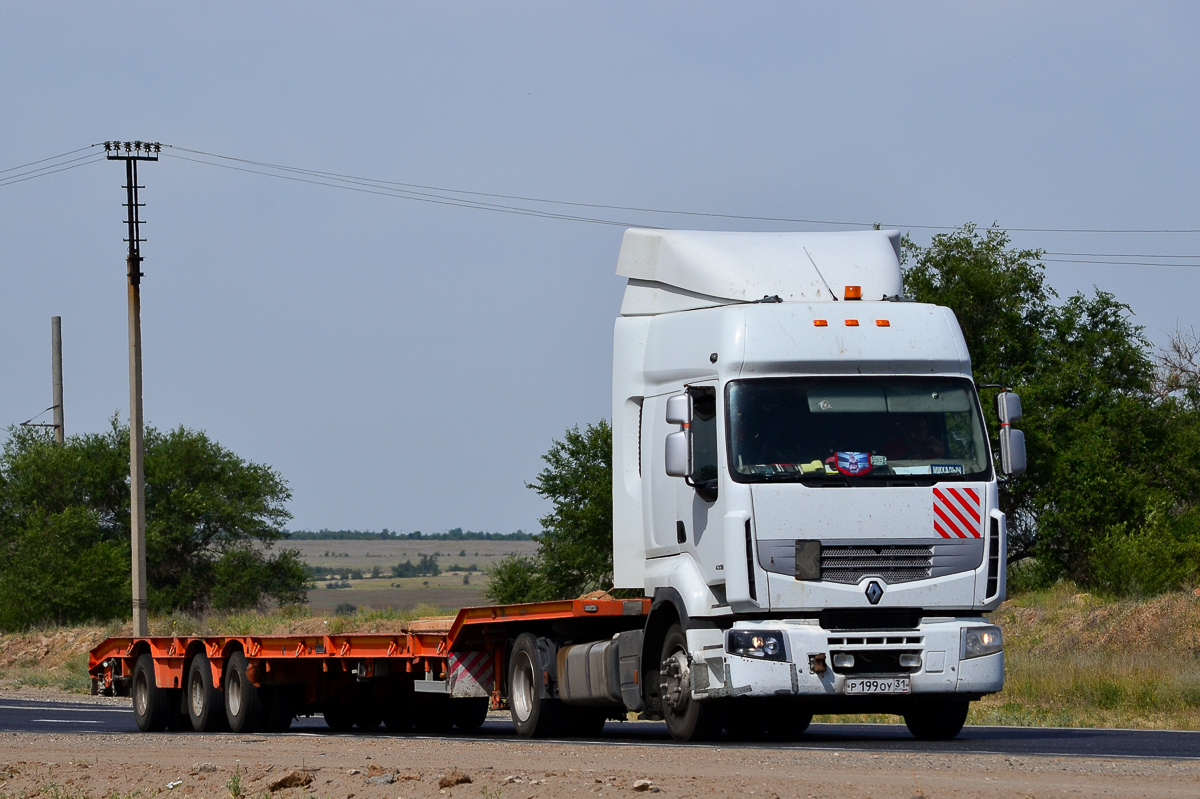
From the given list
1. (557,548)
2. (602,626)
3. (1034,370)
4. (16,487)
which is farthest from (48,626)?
(602,626)

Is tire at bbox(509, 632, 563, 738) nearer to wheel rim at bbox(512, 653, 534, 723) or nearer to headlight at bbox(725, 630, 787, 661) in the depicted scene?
wheel rim at bbox(512, 653, 534, 723)

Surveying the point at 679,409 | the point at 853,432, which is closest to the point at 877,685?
the point at 853,432

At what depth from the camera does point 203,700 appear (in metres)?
19.1

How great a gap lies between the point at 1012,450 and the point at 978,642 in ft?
5.40

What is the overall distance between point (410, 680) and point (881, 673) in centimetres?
727

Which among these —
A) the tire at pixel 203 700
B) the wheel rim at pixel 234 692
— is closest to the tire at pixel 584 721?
the wheel rim at pixel 234 692

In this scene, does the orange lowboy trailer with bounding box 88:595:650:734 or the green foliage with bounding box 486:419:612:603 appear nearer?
the orange lowboy trailer with bounding box 88:595:650:734

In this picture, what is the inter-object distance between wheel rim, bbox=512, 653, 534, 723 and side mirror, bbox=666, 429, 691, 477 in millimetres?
3619

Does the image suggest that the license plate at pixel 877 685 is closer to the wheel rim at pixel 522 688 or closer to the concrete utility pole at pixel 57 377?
the wheel rim at pixel 522 688

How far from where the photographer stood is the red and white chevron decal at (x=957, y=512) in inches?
504

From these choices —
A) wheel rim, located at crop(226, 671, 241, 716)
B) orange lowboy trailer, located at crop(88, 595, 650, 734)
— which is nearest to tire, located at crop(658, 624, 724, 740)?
orange lowboy trailer, located at crop(88, 595, 650, 734)

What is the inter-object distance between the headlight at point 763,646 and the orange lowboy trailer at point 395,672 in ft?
5.70

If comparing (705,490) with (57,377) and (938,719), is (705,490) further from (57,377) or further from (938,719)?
(57,377)

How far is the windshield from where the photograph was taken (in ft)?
42.0
